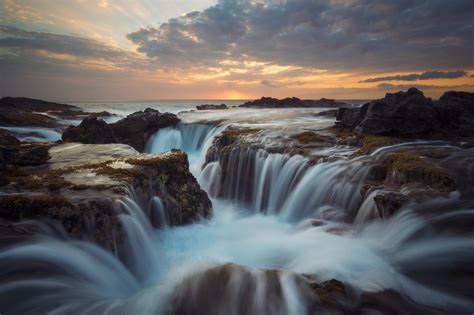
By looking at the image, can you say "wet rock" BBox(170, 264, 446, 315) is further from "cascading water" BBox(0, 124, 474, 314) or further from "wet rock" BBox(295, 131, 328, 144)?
"wet rock" BBox(295, 131, 328, 144)

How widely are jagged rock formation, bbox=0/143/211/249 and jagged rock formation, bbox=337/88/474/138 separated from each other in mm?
7789

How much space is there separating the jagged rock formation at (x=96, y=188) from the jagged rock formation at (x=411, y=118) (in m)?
7.79

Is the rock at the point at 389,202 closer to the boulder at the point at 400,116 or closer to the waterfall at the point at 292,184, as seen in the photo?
the waterfall at the point at 292,184

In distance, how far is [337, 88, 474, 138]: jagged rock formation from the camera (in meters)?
12.0

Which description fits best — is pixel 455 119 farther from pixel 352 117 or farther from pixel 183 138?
pixel 183 138

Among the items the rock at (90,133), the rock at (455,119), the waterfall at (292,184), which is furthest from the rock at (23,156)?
the rock at (455,119)

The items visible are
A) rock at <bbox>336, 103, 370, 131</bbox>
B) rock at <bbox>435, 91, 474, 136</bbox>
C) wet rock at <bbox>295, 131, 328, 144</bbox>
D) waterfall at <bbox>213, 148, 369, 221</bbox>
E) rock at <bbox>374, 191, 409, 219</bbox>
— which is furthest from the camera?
rock at <bbox>336, 103, 370, 131</bbox>

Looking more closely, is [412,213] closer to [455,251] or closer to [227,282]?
[455,251]

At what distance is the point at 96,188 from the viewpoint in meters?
6.05

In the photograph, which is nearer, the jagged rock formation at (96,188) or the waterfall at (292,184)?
the jagged rock formation at (96,188)

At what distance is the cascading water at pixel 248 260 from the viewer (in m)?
4.03

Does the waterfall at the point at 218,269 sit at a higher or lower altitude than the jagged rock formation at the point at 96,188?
lower

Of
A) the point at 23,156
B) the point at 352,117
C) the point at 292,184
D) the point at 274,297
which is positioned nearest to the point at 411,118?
the point at 352,117

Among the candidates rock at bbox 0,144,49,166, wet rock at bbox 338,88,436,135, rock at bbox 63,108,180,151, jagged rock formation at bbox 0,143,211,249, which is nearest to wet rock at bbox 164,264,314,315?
jagged rock formation at bbox 0,143,211,249
